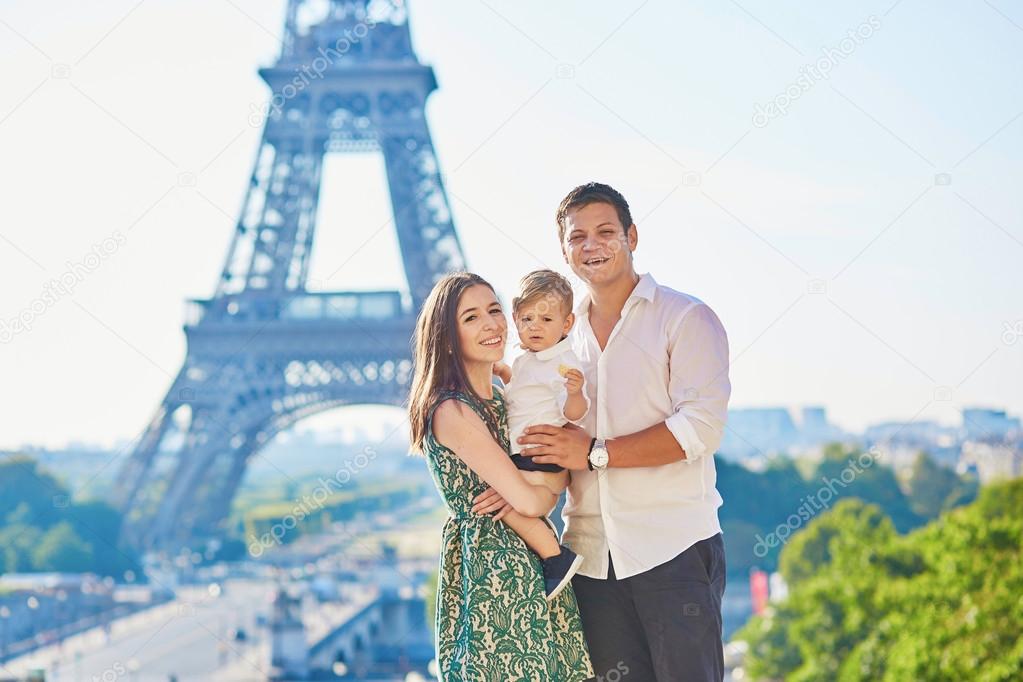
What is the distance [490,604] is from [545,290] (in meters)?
0.87

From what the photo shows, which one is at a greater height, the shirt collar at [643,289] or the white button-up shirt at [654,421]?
the shirt collar at [643,289]

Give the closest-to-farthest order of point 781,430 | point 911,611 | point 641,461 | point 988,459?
point 641,461 → point 911,611 → point 988,459 → point 781,430

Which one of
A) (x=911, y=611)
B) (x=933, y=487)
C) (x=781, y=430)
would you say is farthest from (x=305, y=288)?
(x=781, y=430)

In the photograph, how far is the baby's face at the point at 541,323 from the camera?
3.54 meters

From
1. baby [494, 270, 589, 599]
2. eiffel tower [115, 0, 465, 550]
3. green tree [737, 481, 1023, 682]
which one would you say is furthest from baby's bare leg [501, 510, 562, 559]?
eiffel tower [115, 0, 465, 550]

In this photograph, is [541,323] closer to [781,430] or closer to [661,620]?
[661,620]

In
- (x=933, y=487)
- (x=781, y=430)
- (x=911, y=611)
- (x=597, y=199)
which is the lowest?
(x=911, y=611)

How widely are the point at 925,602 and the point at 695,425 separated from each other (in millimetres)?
14172

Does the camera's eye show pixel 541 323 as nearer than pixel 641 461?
No

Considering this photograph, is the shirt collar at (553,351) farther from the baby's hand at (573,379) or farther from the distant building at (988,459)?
the distant building at (988,459)

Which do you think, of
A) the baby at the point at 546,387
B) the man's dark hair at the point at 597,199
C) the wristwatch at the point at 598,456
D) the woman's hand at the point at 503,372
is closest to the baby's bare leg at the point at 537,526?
the baby at the point at 546,387

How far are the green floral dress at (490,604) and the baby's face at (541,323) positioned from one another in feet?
0.77

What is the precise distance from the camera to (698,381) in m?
3.49

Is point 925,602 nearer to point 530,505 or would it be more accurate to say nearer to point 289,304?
point 289,304
